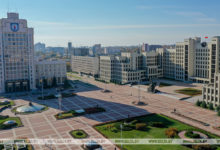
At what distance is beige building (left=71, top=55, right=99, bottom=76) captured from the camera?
159 m

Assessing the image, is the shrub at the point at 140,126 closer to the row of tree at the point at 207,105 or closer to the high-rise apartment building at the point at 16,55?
the row of tree at the point at 207,105

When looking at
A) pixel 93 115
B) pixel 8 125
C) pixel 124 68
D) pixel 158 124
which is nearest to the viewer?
pixel 158 124

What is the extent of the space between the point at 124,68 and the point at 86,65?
51.4 meters

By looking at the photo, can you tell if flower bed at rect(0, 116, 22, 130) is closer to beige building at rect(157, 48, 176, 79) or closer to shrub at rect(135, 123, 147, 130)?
shrub at rect(135, 123, 147, 130)

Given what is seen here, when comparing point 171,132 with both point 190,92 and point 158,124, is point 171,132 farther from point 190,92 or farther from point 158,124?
point 190,92

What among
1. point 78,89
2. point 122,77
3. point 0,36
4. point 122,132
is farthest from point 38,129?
point 122,77

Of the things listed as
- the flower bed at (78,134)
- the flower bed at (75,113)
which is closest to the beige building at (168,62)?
the flower bed at (75,113)

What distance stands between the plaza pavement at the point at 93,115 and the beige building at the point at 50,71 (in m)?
24.5

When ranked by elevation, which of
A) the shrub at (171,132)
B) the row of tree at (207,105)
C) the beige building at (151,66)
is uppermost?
the beige building at (151,66)

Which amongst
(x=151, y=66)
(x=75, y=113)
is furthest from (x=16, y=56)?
(x=151, y=66)

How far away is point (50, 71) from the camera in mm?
124188

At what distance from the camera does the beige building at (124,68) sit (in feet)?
414

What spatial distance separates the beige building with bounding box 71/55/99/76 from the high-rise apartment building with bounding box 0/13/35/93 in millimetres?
55438

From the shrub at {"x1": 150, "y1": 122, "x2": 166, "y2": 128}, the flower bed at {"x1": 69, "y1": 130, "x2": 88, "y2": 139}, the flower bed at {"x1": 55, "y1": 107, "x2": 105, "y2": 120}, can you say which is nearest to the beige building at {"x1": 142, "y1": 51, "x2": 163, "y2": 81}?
the flower bed at {"x1": 55, "y1": 107, "x2": 105, "y2": 120}
